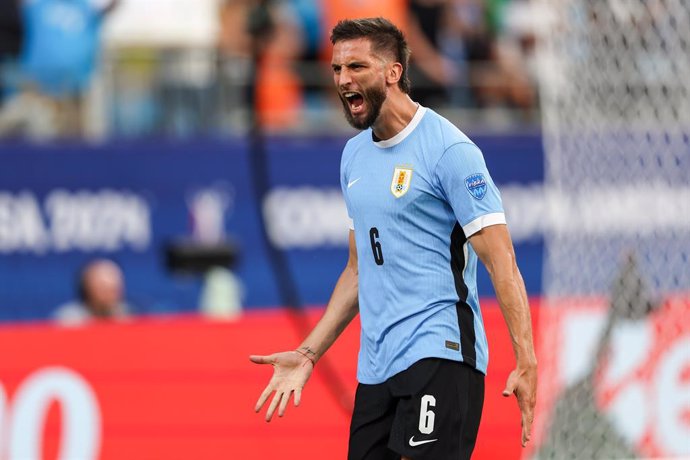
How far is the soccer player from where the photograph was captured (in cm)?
465

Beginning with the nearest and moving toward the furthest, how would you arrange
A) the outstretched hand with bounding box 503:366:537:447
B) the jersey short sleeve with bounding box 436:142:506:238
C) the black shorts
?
the outstretched hand with bounding box 503:366:537:447 → the jersey short sleeve with bounding box 436:142:506:238 → the black shorts

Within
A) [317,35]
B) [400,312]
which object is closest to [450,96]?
[317,35]

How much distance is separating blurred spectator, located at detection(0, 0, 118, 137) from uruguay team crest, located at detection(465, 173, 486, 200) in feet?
24.2

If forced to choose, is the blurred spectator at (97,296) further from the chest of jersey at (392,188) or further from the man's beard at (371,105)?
the man's beard at (371,105)

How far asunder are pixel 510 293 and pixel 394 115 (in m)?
0.76

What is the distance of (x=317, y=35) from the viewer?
12281 mm

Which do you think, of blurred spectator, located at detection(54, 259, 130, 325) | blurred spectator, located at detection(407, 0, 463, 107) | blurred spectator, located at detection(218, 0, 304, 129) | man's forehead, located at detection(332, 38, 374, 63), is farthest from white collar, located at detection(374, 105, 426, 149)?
blurred spectator, located at detection(407, 0, 463, 107)

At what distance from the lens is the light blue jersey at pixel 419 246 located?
15.5 feet

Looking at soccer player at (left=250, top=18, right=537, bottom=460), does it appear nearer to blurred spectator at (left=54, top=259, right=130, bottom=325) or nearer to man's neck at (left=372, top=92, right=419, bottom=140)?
man's neck at (left=372, top=92, right=419, bottom=140)

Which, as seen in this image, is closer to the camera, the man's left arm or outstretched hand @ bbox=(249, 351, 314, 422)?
the man's left arm

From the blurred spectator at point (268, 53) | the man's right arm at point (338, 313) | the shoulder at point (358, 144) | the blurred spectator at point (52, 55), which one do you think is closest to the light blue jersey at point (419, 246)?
the shoulder at point (358, 144)

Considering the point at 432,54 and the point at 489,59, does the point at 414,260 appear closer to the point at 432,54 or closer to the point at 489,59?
the point at 432,54

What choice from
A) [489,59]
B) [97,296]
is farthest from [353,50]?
[489,59]

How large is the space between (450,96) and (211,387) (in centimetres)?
536
